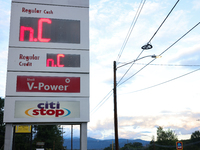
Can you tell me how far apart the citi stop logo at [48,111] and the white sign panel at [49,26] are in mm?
2343

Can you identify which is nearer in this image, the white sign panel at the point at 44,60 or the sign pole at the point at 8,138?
the sign pole at the point at 8,138

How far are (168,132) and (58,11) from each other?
111295 millimetres

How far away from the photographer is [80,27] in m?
11.2

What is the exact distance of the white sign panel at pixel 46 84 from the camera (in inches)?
402

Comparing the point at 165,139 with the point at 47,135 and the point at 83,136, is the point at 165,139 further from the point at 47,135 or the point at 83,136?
the point at 83,136

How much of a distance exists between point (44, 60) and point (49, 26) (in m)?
1.42

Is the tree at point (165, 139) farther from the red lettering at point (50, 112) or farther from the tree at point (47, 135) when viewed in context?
the red lettering at point (50, 112)

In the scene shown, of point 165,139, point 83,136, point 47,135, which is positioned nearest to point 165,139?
point 165,139

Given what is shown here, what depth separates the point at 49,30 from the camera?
1077 centimetres

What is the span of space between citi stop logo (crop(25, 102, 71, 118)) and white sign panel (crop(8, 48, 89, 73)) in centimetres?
137

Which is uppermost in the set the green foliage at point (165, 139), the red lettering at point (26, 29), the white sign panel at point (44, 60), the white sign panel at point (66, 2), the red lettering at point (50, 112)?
the white sign panel at point (66, 2)

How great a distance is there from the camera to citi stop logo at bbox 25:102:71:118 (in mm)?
10180

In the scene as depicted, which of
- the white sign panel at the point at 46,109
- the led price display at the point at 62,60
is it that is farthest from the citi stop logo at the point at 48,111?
the led price display at the point at 62,60

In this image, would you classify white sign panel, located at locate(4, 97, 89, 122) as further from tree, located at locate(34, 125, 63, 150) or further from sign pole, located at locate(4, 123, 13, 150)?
tree, located at locate(34, 125, 63, 150)
